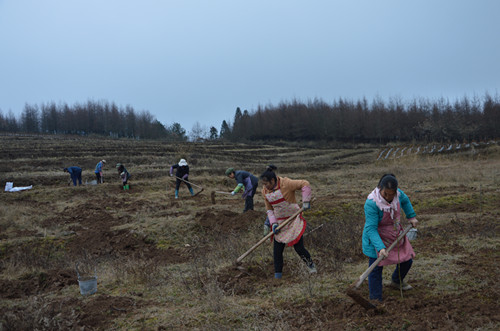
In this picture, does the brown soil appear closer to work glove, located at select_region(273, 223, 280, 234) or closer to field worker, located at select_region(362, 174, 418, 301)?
work glove, located at select_region(273, 223, 280, 234)

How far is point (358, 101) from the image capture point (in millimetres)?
70750

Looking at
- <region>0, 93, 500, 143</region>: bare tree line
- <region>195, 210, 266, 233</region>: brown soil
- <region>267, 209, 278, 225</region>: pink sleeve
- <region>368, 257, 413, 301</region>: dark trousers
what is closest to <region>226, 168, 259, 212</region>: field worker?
<region>195, 210, 266, 233</region>: brown soil

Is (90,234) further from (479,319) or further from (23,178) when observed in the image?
(23,178)

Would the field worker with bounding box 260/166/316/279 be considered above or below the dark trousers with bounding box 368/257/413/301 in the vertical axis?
above

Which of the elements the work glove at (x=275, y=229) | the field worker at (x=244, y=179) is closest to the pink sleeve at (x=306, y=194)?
the work glove at (x=275, y=229)

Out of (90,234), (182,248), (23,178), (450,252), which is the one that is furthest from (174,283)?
(23,178)

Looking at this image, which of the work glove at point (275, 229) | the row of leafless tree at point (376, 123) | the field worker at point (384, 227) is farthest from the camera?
the row of leafless tree at point (376, 123)

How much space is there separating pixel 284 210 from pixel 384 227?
158cm

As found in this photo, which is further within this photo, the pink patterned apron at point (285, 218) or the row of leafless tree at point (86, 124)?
the row of leafless tree at point (86, 124)

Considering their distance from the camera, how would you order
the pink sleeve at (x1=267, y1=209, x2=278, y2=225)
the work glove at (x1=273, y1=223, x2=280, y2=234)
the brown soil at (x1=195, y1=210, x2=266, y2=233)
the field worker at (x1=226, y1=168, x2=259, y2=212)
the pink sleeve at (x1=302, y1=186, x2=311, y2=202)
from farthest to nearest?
the field worker at (x1=226, y1=168, x2=259, y2=212), the brown soil at (x1=195, y1=210, x2=266, y2=233), the pink sleeve at (x1=267, y1=209, x2=278, y2=225), the work glove at (x1=273, y1=223, x2=280, y2=234), the pink sleeve at (x1=302, y1=186, x2=311, y2=202)

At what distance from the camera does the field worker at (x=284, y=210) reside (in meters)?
5.02

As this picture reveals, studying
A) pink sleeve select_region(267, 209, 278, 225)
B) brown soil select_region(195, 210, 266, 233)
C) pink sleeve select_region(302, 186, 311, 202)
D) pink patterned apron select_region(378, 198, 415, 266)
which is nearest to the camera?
pink patterned apron select_region(378, 198, 415, 266)

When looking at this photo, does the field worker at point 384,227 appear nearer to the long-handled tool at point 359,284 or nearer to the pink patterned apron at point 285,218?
the long-handled tool at point 359,284

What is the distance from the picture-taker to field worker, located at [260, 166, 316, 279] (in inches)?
197
